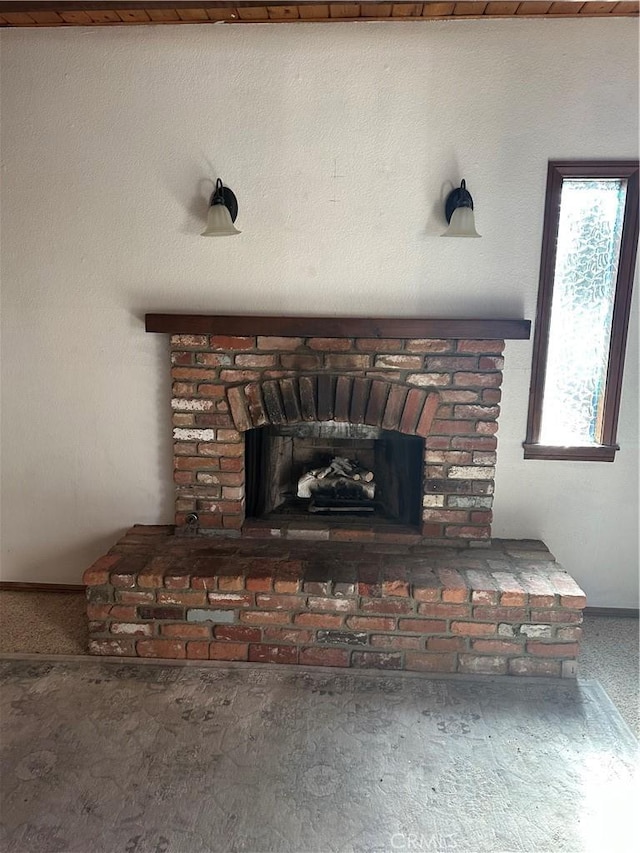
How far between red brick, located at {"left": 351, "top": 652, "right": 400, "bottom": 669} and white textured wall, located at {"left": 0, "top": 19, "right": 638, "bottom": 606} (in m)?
0.77

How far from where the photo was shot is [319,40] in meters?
2.05

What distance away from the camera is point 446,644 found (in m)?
1.97

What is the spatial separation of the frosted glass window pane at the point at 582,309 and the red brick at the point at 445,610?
0.83 m

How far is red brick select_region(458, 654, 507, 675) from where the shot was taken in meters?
1.96

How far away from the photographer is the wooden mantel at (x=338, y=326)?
2.13m

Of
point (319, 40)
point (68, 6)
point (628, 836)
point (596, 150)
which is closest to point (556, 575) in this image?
point (628, 836)

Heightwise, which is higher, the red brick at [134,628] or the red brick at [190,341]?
the red brick at [190,341]

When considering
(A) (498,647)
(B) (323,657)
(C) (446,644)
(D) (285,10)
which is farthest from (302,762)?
(D) (285,10)

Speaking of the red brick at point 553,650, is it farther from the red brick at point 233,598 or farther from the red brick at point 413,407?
the red brick at point 233,598

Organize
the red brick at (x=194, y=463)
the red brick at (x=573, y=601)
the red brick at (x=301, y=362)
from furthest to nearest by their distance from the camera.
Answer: the red brick at (x=194, y=463)
the red brick at (x=301, y=362)
the red brick at (x=573, y=601)

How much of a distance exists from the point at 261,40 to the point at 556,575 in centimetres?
231

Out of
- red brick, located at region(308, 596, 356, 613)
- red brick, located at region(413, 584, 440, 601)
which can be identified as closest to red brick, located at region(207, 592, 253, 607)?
red brick, located at region(308, 596, 356, 613)

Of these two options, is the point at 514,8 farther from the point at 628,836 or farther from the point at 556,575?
the point at 628,836

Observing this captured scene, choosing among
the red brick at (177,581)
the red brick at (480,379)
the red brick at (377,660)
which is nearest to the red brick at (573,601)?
the red brick at (377,660)
